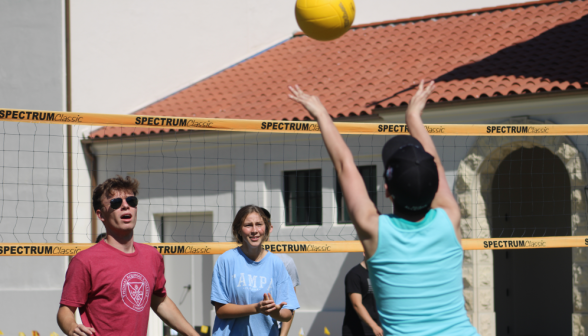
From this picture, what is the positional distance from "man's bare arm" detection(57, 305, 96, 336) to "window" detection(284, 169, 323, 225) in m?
8.70

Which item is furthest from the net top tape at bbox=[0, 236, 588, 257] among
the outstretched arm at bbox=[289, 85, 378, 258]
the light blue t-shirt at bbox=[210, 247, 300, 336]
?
the outstretched arm at bbox=[289, 85, 378, 258]

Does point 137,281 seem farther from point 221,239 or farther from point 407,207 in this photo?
point 221,239

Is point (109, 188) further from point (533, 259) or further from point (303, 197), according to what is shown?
point (533, 259)

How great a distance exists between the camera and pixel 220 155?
12.7 metres

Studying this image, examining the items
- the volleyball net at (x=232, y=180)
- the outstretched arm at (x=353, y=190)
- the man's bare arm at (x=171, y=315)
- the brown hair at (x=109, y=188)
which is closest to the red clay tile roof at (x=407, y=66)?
the volleyball net at (x=232, y=180)

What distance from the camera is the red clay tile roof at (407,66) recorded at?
11062 mm

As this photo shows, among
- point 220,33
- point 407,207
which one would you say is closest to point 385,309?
point 407,207

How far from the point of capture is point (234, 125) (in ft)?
20.2

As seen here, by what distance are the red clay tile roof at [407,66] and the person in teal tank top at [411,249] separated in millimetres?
8037

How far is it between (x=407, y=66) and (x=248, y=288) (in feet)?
30.5

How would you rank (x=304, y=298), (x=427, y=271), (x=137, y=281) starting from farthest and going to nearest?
(x=304, y=298) → (x=137, y=281) → (x=427, y=271)

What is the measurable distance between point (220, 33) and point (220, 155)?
4.42 m

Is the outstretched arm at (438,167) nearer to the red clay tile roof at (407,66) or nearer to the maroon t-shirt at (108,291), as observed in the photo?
the maroon t-shirt at (108,291)

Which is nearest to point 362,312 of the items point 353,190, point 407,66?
point 353,190
